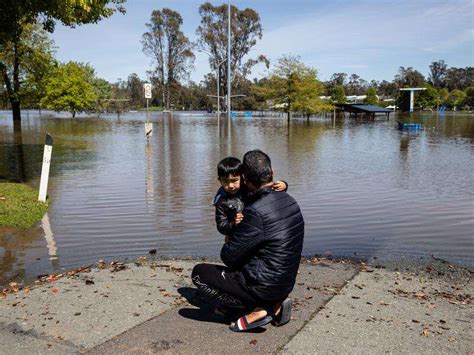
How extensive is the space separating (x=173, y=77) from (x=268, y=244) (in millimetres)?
100733

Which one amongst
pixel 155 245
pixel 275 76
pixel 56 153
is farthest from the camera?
pixel 275 76

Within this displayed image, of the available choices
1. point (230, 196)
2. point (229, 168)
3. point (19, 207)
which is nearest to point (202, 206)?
point (19, 207)

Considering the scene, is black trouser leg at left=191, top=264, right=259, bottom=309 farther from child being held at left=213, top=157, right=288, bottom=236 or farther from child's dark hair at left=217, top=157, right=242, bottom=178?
child's dark hair at left=217, top=157, right=242, bottom=178

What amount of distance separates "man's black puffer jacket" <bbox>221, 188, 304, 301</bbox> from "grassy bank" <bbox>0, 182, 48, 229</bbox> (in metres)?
5.43

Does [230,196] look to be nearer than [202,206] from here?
Yes

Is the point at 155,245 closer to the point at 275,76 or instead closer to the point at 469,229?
the point at 469,229

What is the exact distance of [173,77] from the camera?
100875 millimetres

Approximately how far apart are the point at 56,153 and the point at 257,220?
693 inches

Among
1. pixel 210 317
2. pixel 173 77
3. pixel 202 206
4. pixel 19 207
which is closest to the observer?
pixel 210 317

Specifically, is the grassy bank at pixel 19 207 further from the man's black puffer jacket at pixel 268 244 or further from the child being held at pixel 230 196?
the man's black puffer jacket at pixel 268 244

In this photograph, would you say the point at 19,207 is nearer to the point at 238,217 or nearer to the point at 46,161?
the point at 46,161

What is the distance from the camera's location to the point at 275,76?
55531 millimetres

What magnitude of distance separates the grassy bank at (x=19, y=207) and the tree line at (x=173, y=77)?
4.86 m

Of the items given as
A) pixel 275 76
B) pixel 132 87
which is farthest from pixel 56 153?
pixel 132 87
